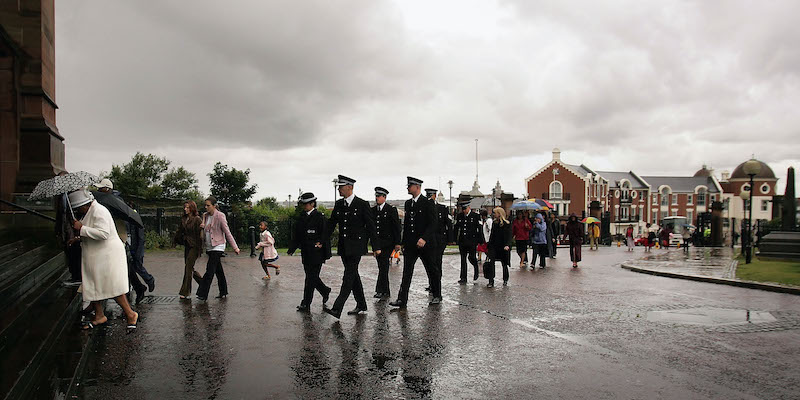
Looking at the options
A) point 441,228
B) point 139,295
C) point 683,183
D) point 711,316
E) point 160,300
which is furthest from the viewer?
point 683,183

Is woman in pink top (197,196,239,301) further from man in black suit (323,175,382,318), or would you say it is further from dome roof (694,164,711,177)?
dome roof (694,164,711,177)

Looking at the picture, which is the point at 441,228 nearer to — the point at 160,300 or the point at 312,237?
the point at 312,237

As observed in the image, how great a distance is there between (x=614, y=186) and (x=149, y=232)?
84133 millimetres

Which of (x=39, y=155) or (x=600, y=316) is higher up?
(x=39, y=155)

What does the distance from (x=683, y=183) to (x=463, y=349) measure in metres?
110

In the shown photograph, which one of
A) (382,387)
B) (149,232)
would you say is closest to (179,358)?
(382,387)

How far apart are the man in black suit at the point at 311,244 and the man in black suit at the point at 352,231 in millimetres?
184

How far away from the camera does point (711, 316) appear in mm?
8695

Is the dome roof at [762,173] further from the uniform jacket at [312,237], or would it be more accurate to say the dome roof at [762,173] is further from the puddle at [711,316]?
the uniform jacket at [312,237]

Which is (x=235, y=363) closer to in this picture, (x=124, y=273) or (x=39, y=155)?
(x=124, y=273)

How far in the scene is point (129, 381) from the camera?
5.10 m

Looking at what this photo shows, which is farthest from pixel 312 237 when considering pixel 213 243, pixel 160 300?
pixel 160 300

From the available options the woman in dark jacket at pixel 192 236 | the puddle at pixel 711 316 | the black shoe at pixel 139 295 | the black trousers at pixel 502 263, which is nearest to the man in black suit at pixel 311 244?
the woman in dark jacket at pixel 192 236

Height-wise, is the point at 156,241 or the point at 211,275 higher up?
the point at 211,275
